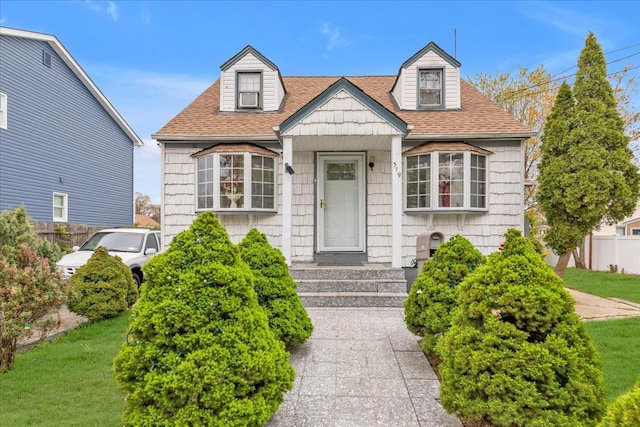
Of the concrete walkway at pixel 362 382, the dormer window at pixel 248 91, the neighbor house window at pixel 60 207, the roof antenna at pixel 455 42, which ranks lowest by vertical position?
the concrete walkway at pixel 362 382

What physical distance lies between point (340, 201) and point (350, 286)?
9.01ft

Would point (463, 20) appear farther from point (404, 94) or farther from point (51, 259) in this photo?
point (51, 259)

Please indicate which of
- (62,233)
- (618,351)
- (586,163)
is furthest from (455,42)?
(62,233)

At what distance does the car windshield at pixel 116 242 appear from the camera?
31.4 ft

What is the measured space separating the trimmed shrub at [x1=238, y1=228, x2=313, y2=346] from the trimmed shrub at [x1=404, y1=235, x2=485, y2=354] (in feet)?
4.43

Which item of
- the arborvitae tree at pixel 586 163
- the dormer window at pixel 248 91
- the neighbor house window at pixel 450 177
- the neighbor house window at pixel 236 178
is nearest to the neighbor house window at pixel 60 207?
the neighbor house window at pixel 236 178

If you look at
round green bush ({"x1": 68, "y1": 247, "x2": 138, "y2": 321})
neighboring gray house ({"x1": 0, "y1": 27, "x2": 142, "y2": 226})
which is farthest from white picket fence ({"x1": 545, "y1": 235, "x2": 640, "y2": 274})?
neighboring gray house ({"x1": 0, "y1": 27, "x2": 142, "y2": 226})

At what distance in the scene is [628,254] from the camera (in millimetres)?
13430

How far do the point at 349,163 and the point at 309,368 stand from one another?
6080 millimetres

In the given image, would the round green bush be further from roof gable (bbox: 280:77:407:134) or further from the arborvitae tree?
the arborvitae tree

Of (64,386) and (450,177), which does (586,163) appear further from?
(64,386)

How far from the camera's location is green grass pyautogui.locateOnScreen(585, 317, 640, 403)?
375 cm

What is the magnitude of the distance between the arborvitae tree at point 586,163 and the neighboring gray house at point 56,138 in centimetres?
1557

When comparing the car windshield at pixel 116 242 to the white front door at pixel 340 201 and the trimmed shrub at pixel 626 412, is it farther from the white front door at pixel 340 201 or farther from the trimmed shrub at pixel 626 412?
the trimmed shrub at pixel 626 412
